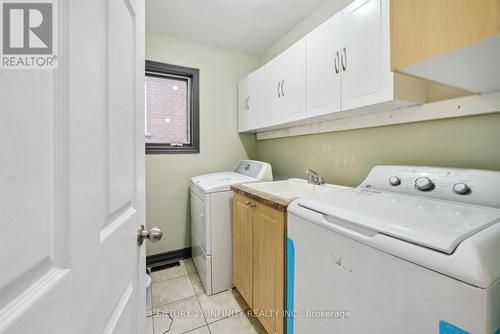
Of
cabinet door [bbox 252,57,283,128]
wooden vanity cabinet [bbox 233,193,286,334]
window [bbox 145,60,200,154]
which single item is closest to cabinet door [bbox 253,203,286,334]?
wooden vanity cabinet [bbox 233,193,286,334]

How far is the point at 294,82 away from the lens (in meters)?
1.73

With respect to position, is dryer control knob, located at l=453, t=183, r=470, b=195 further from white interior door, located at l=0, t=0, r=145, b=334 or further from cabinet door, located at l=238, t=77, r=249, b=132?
cabinet door, located at l=238, t=77, r=249, b=132

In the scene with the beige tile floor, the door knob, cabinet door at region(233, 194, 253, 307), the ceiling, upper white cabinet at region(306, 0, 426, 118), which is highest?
the ceiling

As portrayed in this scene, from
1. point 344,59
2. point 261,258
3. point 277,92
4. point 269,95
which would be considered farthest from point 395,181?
point 269,95

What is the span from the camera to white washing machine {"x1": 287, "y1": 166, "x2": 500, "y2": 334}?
0.51 meters

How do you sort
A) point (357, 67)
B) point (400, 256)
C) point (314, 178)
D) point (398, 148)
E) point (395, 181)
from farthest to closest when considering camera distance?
point (314, 178) < point (398, 148) < point (357, 67) < point (395, 181) < point (400, 256)

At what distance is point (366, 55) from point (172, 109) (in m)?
2.09

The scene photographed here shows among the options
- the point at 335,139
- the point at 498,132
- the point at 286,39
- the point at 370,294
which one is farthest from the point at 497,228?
the point at 286,39

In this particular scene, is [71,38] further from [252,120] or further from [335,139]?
[252,120]

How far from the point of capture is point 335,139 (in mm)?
1755

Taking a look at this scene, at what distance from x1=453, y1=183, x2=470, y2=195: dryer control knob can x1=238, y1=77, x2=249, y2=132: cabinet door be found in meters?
1.92

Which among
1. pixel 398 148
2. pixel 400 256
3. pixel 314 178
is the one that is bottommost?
pixel 400 256

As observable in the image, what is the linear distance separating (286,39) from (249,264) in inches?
91.0

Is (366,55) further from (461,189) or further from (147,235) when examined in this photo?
(147,235)
